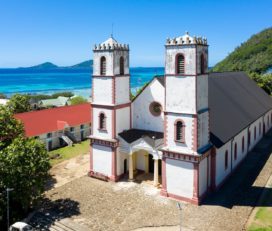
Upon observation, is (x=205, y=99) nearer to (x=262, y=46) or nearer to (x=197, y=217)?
(x=197, y=217)

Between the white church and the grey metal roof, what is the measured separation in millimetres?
142

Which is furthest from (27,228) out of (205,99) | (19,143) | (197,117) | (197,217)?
(205,99)

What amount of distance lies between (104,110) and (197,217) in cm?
1392

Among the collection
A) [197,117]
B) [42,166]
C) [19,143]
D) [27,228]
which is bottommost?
[27,228]

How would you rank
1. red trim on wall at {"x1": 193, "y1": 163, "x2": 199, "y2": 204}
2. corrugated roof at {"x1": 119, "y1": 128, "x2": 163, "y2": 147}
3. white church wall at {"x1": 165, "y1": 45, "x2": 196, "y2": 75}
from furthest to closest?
corrugated roof at {"x1": 119, "y1": 128, "x2": 163, "y2": 147} < red trim on wall at {"x1": 193, "y1": 163, "x2": 199, "y2": 204} < white church wall at {"x1": 165, "y1": 45, "x2": 196, "y2": 75}

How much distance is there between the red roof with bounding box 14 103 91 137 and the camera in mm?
45406

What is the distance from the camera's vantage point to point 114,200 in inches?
1141

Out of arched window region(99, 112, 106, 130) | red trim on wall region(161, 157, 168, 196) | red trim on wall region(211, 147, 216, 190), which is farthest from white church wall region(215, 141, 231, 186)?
arched window region(99, 112, 106, 130)

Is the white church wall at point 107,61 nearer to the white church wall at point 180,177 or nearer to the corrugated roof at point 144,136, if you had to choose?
the corrugated roof at point 144,136

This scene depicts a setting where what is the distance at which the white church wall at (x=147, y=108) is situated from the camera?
32.6 m

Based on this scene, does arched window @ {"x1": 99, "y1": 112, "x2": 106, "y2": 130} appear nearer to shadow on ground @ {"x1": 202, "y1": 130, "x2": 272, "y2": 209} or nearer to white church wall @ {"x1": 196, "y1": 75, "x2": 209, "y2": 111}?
white church wall @ {"x1": 196, "y1": 75, "x2": 209, "y2": 111}

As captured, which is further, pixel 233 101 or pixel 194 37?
pixel 233 101

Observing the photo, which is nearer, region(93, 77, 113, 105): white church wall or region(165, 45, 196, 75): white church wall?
region(165, 45, 196, 75): white church wall

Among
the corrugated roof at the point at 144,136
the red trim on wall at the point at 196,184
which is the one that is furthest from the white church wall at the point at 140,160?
the red trim on wall at the point at 196,184
